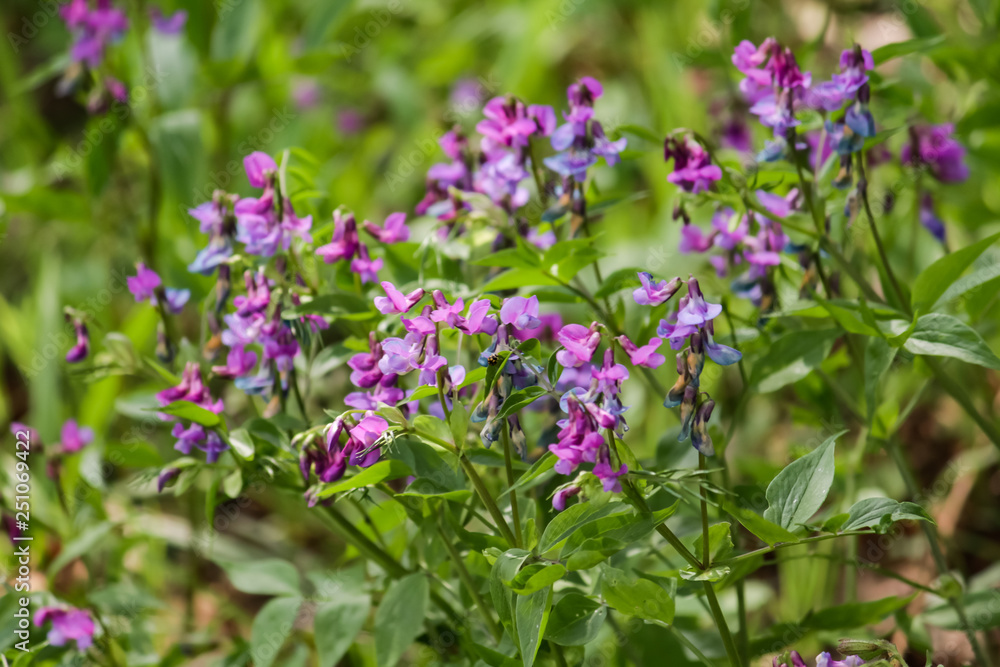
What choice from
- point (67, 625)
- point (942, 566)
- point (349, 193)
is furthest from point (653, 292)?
point (349, 193)

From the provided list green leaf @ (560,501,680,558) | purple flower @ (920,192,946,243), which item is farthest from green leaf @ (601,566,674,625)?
purple flower @ (920,192,946,243)

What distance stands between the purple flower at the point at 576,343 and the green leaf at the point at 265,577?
77 cm

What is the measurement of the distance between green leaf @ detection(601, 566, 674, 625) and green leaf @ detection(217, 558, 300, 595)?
2.27 ft

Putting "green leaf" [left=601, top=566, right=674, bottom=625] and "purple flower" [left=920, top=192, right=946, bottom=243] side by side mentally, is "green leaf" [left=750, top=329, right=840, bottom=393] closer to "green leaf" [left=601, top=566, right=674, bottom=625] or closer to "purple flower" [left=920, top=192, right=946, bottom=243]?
"green leaf" [left=601, top=566, right=674, bottom=625]

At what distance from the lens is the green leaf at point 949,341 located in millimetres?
1216

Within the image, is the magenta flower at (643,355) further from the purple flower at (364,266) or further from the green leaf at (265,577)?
the green leaf at (265,577)

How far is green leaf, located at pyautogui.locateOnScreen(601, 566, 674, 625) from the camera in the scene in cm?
110

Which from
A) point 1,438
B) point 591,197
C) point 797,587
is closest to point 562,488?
point 591,197

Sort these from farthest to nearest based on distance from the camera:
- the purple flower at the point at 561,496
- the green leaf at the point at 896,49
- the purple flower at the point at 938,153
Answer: the purple flower at the point at 938,153 < the green leaf at the point at 896,49 < the purple flower at the point at 561,496

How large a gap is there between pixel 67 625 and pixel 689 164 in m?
1.35

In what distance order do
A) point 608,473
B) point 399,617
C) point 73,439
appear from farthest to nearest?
point 73,439 < point 399,617 < point 608,473

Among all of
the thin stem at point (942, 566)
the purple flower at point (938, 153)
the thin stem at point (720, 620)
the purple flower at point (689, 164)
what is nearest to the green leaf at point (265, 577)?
the thin stem at point (720, 620)

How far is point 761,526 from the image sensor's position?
1066mm

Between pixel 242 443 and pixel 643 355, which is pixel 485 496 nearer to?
pixel 643 355
